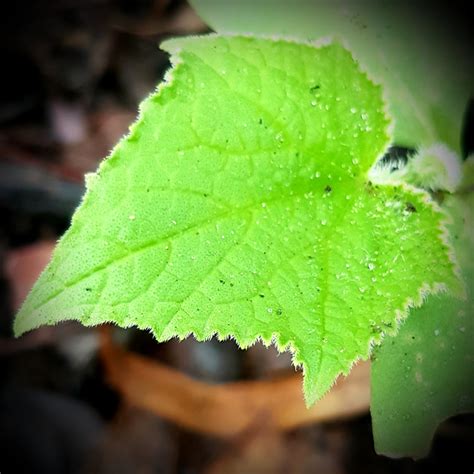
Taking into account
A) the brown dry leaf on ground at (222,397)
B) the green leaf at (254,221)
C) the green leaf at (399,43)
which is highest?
the green leaf at (399,43)

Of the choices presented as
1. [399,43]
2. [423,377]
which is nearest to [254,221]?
[423,377]

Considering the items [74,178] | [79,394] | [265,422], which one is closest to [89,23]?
[74,178]

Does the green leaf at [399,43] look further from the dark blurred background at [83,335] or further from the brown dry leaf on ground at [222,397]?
the brown dry leaf on ground at [222,397]

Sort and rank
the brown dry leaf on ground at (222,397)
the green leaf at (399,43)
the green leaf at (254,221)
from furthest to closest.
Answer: the brown dry leaf on ground at (222,397), the green leaf at (399,43), the green leaf at (254,221)

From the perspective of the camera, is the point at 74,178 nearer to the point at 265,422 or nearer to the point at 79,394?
the point at 79,394

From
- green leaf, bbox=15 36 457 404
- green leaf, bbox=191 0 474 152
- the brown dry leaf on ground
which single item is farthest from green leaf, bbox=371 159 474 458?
the brown dry leaf on ground

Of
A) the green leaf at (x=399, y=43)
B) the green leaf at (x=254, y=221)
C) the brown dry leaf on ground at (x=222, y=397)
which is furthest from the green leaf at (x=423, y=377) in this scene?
the brown dry leaf on ground at (x=222, y=397)
